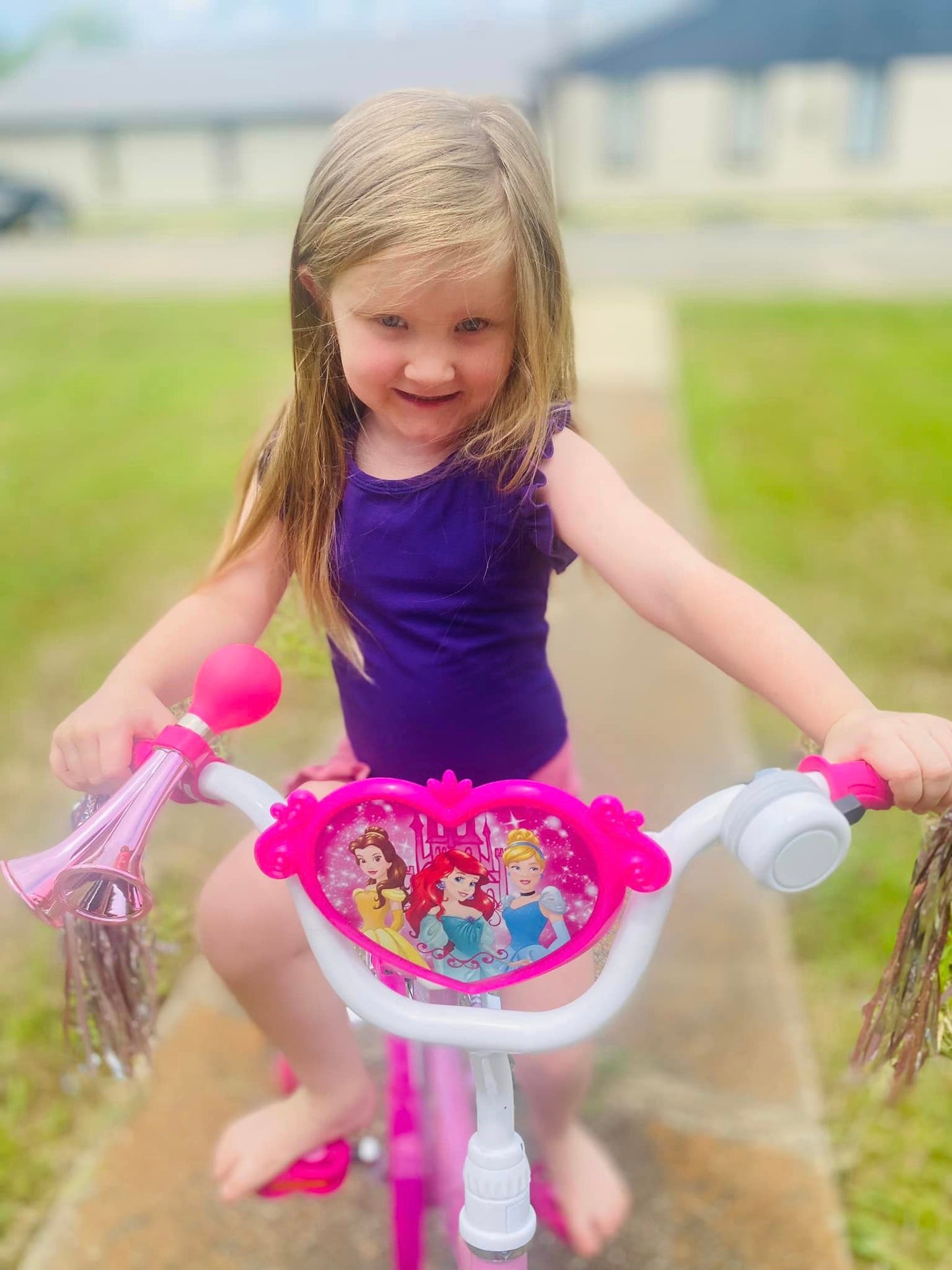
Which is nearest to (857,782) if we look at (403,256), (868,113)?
(403,256)

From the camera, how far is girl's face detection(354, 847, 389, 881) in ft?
3.24

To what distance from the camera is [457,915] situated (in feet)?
3.29

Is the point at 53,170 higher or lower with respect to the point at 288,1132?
lower

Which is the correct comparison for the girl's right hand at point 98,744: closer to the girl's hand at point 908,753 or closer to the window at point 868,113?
the girl's hand at point 908,753

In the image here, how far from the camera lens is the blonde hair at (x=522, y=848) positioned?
3.11 feet

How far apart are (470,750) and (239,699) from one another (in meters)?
0.43

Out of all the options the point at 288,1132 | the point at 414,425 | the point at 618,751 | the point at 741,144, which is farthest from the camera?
the point at 741,144

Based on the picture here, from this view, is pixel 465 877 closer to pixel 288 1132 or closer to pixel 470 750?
pixel 470 750

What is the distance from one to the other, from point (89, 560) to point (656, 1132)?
3.40 meters

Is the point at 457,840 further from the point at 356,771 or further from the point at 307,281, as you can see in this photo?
the point at 307,281

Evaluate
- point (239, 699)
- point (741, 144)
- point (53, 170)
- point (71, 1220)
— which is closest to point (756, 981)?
point (71, 1220)

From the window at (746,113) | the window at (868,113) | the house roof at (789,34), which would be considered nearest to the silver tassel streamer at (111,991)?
the house roof at (789,34)

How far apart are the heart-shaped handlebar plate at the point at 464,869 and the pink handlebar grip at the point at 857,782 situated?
5.7 inches

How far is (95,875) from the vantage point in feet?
3.26
